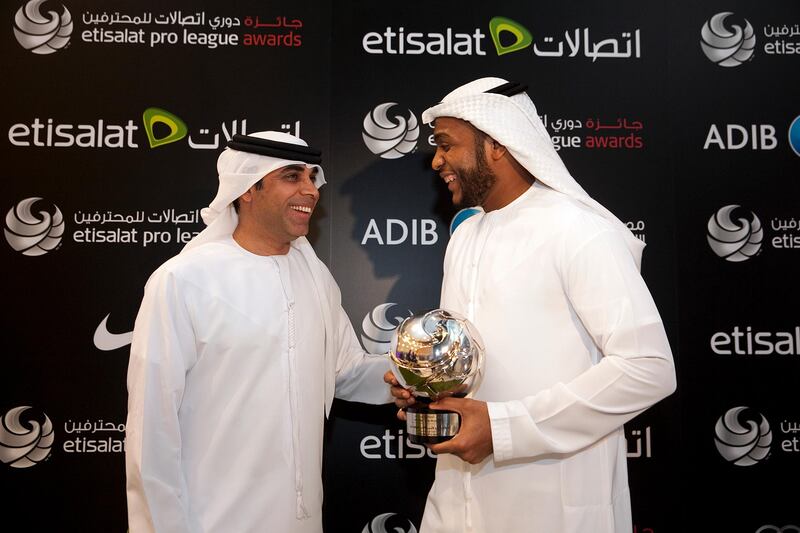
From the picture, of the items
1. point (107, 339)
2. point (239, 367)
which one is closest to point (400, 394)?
point (239, 367)

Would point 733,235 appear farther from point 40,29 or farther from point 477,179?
point 40,29

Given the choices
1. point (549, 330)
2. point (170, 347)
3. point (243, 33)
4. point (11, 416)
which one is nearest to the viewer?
point (549, 330)

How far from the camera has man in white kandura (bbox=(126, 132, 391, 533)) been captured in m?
2.83

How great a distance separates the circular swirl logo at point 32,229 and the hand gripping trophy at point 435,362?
2306 mm

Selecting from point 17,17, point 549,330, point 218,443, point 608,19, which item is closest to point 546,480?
point 549,330

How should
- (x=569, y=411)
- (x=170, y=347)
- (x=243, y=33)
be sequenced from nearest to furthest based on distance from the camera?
(x=569, y=411) → (x=170, y=347) → (x=243, y=33)

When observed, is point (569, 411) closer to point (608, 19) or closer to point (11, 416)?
point (608, 19)

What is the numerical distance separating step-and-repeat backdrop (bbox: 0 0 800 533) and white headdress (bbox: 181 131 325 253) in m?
0.70

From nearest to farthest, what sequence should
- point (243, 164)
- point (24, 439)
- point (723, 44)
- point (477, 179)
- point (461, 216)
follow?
point (477, 179) → point (243, 164) → point (24, 439) → point (461, 216) → point (723, 44)

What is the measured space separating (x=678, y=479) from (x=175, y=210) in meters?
3.01

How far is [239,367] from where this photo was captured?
302 centimetres

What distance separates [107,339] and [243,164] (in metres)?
1.33

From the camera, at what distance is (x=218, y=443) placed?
116 inches

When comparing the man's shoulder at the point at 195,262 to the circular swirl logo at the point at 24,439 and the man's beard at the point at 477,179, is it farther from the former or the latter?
the circular swirl logo at the point at 24,439
